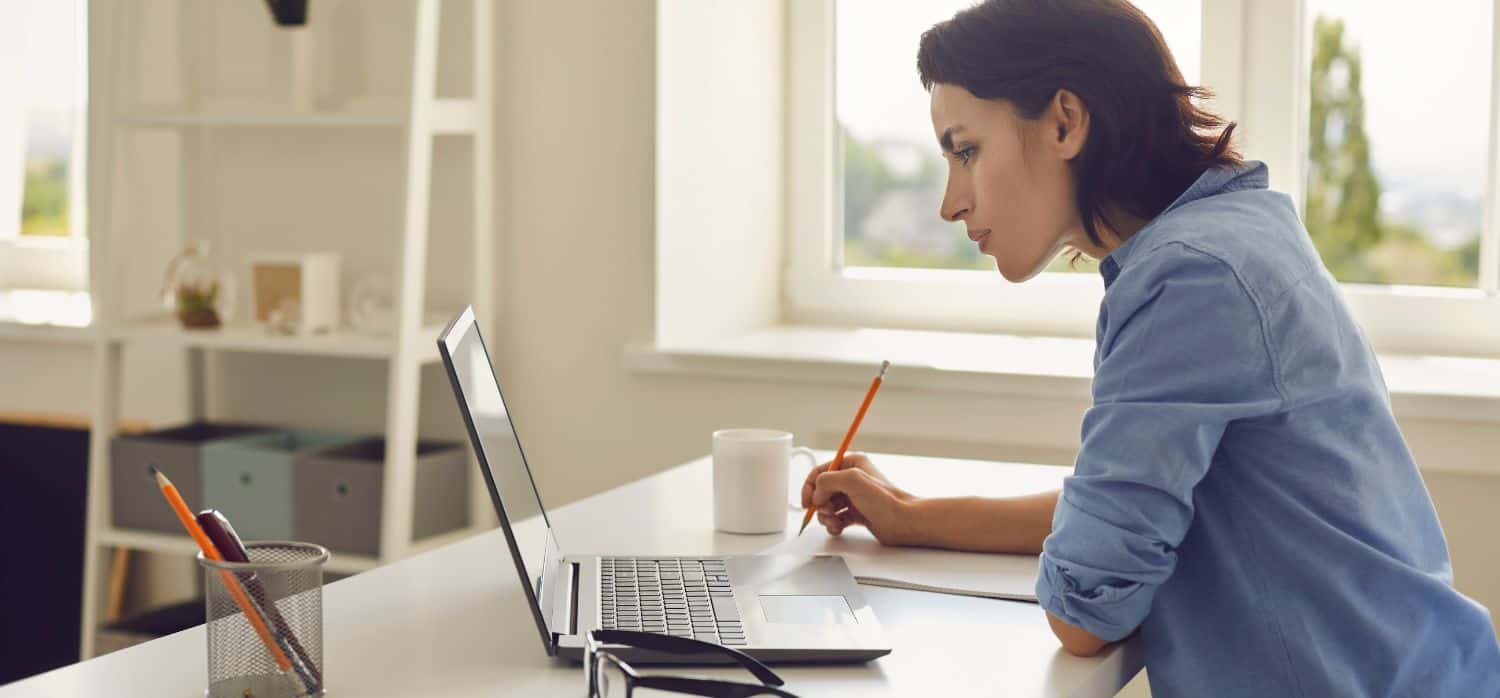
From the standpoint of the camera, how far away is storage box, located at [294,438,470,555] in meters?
2.61

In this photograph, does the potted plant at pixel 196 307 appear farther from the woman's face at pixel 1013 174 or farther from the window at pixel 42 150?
the woman's face at pixel 1013 174

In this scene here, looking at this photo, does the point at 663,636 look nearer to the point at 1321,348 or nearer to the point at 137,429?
the point at 1321,348

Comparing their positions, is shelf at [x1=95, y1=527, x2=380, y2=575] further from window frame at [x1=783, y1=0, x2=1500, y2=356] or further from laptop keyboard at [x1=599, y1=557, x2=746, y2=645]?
laptop keyboard at [x1=599, y1=557, x2=746, y2=645]

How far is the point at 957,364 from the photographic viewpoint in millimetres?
2414

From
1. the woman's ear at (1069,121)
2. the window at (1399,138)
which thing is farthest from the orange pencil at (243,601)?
the window at (1399,138)

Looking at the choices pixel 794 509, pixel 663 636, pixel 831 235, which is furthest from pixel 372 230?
pixel 663 636

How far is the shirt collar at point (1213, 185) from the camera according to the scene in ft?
4.12

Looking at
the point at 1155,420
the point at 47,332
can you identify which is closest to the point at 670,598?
the point at 1155,420

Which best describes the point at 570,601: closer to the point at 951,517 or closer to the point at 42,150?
the point at 951,517

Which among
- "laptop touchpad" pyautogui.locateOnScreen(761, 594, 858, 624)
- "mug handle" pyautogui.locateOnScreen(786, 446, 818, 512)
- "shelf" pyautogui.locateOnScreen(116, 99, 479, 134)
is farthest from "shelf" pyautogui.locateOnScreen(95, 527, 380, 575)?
"laptop touchpad" pyautogui.locateOnScreen(761, 594, 858, 624)

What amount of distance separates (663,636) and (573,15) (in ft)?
6.05

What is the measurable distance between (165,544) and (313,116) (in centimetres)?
81

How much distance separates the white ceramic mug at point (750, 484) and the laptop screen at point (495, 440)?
0.71 feet

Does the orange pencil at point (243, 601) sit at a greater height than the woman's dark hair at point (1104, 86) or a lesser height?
lesser
